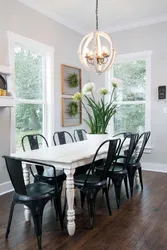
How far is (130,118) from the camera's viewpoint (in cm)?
543

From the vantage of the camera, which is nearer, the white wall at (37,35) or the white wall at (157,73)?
the white wall at (37,35)

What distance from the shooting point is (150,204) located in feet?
10.5

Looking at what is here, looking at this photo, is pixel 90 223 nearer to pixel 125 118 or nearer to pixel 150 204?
pixel 150 204

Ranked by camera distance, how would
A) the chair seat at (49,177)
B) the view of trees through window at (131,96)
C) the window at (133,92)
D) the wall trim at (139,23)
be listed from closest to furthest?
1. the chair seat at (49,177)
2. the wall trim at (139,23)
3. the window at (133,92)
4. the view of trees through window at (131,96)

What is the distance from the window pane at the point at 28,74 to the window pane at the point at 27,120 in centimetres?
18

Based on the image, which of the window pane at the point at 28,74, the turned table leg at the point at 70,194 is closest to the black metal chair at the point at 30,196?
the turned table leg at the point at 70,194

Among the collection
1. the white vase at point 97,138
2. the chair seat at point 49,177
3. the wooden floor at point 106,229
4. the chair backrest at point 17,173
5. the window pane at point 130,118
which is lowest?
the wooden floor at point 106,229

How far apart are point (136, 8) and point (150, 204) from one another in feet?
10.7

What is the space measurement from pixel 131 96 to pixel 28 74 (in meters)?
2.28

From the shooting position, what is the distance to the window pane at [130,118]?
17.4 feet

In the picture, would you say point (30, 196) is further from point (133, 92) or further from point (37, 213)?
point (133, 92)

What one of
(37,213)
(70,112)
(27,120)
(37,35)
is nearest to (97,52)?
(37,35)

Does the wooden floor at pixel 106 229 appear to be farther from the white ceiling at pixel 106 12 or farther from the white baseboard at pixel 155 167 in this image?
the white ceiling at pixel 106 12

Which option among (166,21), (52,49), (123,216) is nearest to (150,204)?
(123,216)
